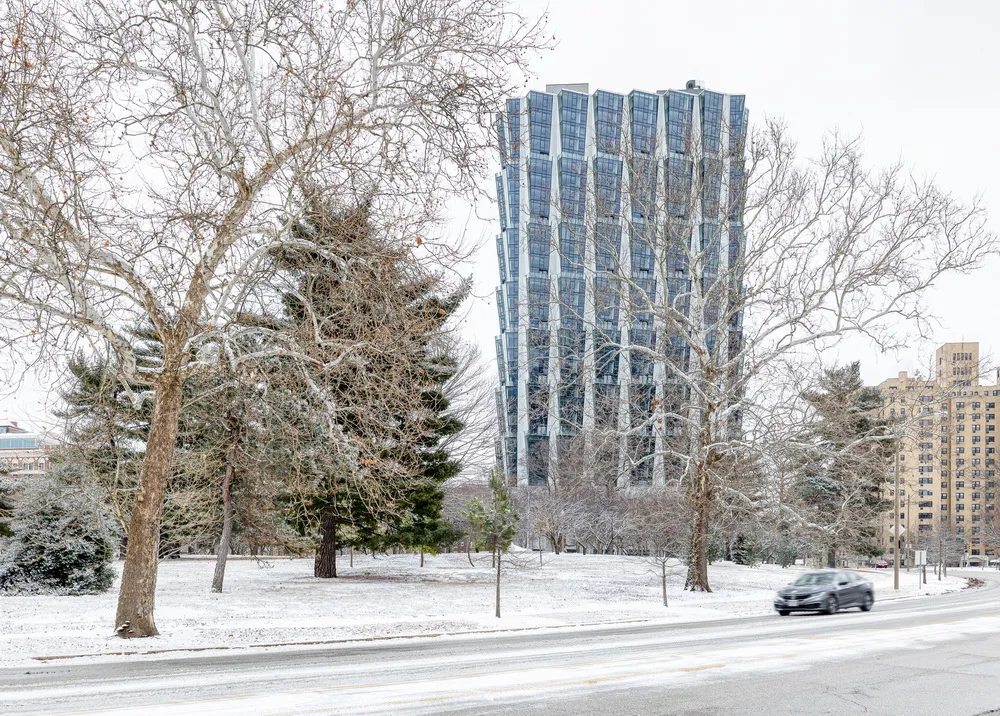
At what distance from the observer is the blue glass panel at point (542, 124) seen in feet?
430

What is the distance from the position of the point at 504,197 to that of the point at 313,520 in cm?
10914

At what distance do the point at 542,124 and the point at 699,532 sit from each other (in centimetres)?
11059

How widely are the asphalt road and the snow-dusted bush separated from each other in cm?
1304

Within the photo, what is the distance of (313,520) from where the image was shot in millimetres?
30656

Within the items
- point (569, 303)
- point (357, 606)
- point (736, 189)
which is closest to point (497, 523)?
point (357, 606)

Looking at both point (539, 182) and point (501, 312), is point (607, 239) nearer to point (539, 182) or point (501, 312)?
point (539, 182)

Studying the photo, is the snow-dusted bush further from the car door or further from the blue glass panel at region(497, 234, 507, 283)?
the blue glass panel at region(497, 234, 507, 283)

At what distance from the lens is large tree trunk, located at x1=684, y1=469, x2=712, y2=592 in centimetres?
3108

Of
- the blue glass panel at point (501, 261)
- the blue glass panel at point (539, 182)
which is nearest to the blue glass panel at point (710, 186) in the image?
the blue glass panel at point (539, 182)

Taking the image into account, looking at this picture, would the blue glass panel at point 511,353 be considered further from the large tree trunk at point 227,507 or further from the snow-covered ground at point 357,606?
the large tree trunk at point 227,507

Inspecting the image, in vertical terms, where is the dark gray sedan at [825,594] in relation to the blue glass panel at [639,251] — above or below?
below

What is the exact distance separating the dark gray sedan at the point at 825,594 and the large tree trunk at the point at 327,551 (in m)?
16.9

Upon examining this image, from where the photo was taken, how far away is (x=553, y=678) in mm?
10484

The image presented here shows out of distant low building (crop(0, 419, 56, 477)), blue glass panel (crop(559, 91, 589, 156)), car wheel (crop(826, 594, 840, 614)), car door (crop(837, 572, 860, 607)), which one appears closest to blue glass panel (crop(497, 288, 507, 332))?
blue glass panel (crop(559, 91, 589, 156))
